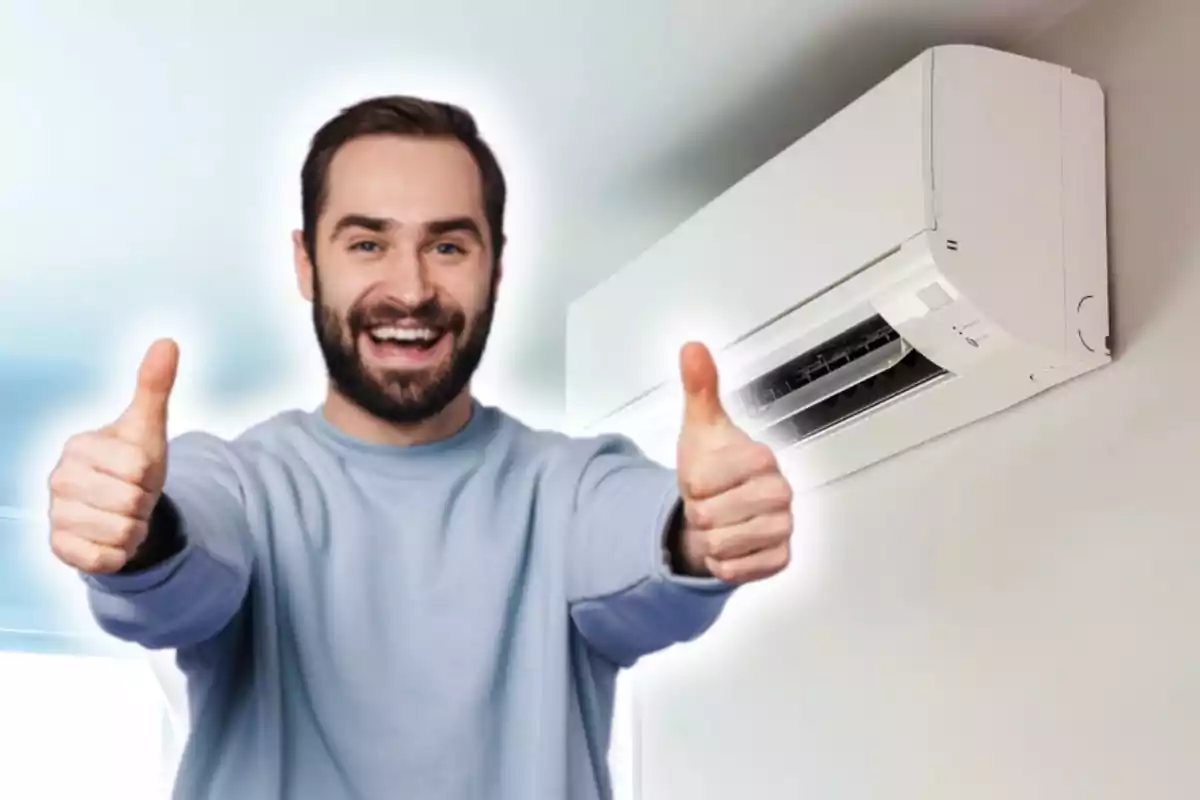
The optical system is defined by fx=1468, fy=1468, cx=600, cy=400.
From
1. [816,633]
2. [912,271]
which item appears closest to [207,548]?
[912,271]

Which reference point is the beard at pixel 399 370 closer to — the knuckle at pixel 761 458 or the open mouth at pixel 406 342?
the open mouth at pixel 406 342

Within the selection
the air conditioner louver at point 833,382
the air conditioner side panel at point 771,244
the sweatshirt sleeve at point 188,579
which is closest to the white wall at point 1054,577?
the air conditioner louver at point 833,382

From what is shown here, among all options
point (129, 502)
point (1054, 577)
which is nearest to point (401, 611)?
point (129, 502)

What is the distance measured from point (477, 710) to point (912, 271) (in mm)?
815

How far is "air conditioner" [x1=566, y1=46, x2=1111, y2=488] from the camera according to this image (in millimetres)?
1292

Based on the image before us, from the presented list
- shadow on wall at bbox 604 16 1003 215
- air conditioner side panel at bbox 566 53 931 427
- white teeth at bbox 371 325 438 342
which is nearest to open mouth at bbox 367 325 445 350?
white teeth at bbox 371 325 438 342

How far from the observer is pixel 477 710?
1.91ft

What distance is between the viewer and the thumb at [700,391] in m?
0.55

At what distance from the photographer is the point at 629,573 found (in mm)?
593


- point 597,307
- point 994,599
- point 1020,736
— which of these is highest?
point 597,307

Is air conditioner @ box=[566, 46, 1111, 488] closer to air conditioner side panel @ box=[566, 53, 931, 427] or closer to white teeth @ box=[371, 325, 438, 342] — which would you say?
air conditioner side panel @ box=[566, 53, 931, 427]

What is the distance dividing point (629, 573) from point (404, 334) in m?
0.13

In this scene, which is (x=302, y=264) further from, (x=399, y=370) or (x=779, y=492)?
(x=779, y=492)

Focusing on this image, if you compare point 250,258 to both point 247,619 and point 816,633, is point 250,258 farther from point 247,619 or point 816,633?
point 816,633
